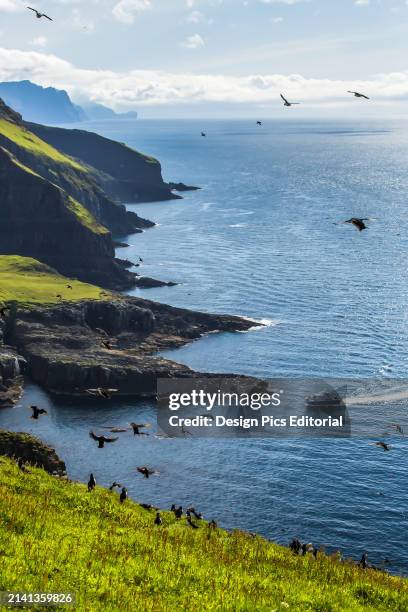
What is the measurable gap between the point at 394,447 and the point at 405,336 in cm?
4376

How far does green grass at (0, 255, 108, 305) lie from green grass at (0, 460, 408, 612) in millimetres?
105717

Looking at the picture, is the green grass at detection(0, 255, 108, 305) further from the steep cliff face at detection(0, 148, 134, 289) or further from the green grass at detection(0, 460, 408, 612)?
the green grass at detection(0, 460, 408, 612)

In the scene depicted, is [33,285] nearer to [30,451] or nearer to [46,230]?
[46,230]

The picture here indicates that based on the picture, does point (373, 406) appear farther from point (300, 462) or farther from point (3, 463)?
point (3, 463)

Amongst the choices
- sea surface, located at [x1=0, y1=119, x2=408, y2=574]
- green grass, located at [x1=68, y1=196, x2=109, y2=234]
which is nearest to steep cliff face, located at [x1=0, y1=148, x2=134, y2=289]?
green grass, located at [x1=68, y1=196, x2=109, y2=234]

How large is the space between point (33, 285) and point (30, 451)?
10095cm

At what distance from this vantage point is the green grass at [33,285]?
138m

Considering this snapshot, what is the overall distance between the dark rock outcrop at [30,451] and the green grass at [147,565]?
531 inches

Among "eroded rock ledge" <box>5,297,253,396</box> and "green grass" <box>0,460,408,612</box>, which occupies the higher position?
"green grass" <box>0,460,408,612</box>

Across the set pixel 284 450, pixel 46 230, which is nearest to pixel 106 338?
pixel 284 450

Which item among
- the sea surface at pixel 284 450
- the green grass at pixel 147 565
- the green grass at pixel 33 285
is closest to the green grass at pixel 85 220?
the green grass at pixel 33 285

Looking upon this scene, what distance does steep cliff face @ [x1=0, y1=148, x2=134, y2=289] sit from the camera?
184m

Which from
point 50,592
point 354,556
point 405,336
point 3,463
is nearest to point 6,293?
point 405,336

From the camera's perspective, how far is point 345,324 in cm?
14200
